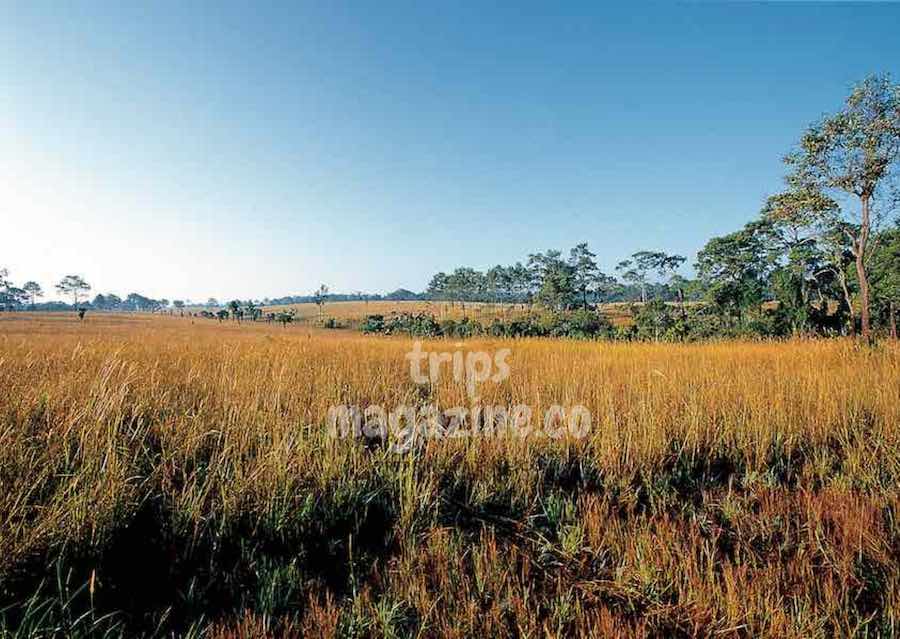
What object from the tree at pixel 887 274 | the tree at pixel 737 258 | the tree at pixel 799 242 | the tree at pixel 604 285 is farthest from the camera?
the tree at pixel 604 285

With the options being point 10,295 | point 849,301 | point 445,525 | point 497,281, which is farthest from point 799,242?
point 10,295

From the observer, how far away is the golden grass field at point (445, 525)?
1.59 m

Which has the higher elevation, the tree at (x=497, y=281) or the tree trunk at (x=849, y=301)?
the tree at (x=497, y=281)

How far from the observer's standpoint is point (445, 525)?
2.33 meters

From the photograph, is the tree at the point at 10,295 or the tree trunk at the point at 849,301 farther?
the tree at the point at 10,295

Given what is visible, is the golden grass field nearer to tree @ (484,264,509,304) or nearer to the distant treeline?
the distant treeline

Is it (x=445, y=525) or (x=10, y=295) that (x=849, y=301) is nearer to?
(x=445, y=525)

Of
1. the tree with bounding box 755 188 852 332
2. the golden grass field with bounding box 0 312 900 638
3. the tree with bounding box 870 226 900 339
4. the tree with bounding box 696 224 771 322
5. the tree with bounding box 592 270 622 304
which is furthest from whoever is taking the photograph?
the tree with bounding box 592 270 622 304

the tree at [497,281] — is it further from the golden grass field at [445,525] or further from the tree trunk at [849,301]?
the golden grass field at [445,525]

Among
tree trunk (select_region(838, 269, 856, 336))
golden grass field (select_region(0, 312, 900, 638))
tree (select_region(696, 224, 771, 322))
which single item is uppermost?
tree (select_region(696, 224, 771, 322))

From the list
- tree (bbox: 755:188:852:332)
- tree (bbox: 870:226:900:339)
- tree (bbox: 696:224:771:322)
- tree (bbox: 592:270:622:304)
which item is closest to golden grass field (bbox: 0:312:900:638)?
tree (bbox: 755:188:852:332)

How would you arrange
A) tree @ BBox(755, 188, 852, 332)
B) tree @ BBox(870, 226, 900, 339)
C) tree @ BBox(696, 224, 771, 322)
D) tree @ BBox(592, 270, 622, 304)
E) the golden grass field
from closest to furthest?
1. the golden grass field
2. tree @ BBox(755, 188, 852, 332)
3. tree @ BBox(870, 226, 900, 339)
4. tree @ BBox(696, 224, 771, 322)
5. tree @ BBox(592, 270, 622, 304)

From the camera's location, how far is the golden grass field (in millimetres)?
1593

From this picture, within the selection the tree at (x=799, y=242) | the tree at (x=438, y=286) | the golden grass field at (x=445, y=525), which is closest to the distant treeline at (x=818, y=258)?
the tree at (x=799, y=242)
